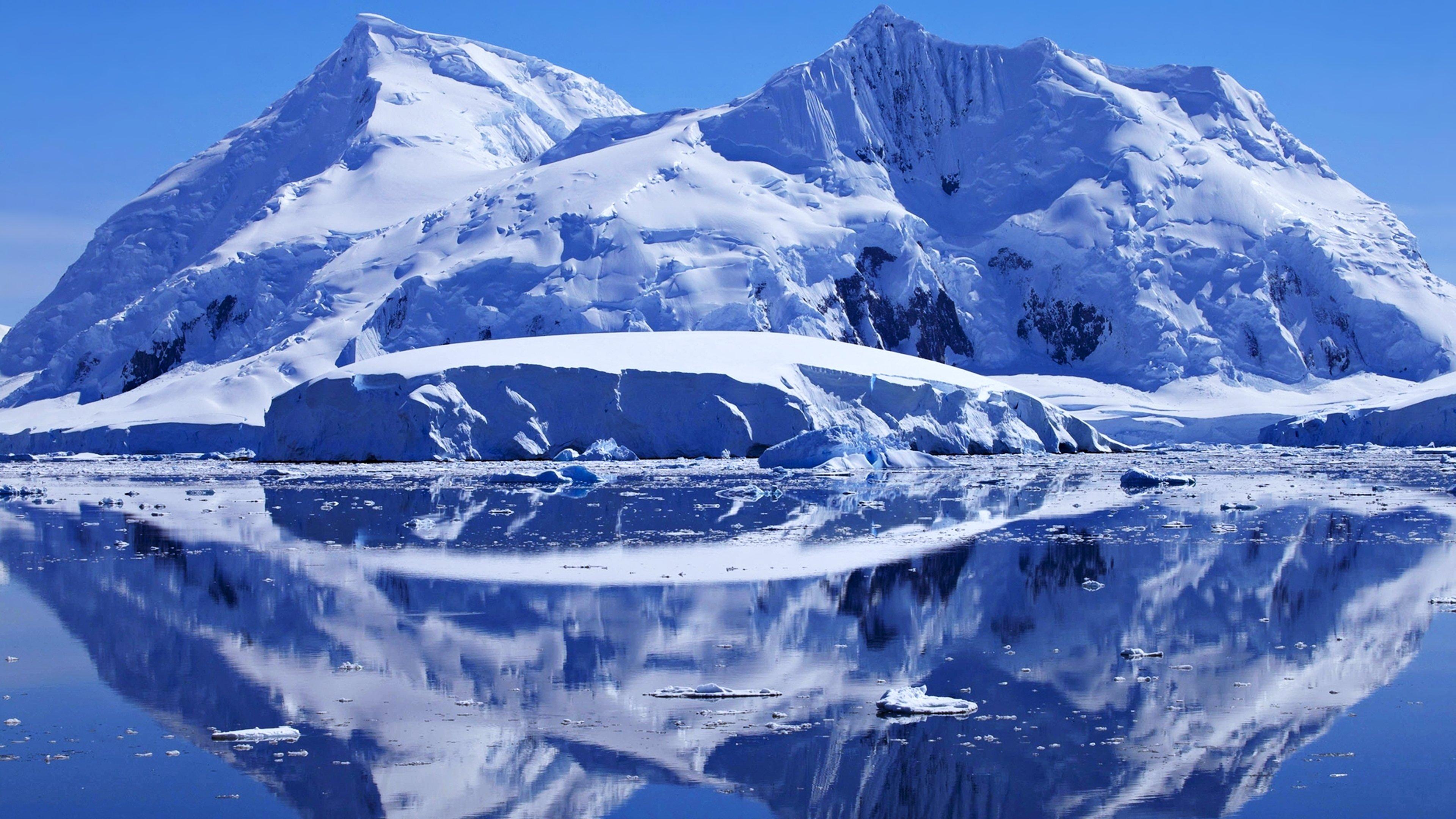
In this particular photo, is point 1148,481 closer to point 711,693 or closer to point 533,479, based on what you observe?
point 533,479

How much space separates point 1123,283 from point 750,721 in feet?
191

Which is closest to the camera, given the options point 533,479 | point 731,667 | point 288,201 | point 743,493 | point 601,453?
point 731,667

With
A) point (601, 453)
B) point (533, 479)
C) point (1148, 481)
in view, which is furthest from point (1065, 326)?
point (533, 479)

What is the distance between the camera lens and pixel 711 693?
7.22 m

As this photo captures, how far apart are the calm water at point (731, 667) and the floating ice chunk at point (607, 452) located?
1741 cm

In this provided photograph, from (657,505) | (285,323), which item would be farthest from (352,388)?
(285,323)

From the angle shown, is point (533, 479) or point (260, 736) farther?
point (533, 479)

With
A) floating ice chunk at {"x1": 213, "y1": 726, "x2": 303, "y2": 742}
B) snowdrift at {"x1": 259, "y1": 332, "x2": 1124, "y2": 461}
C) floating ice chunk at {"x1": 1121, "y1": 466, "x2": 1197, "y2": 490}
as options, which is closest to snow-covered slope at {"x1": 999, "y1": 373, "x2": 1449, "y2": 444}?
snowdrift at {"x1": 259, "y1": 332, "x2": 1124, "y2": 461}

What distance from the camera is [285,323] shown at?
2244 inches

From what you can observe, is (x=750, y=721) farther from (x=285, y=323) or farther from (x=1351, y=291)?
(x=1351, y=291)

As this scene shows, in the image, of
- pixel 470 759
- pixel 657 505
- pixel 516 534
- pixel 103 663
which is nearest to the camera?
pixel 470 759

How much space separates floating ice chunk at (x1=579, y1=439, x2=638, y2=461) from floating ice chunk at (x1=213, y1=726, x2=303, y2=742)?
27582 mm

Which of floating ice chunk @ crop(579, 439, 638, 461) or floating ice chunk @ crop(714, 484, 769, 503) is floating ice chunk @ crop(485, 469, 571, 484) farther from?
floating ice chunk @ crop(579, 439, 638, 461)

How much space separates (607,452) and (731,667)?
87.0ft
